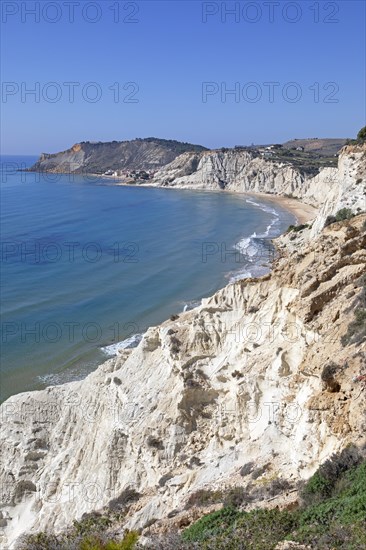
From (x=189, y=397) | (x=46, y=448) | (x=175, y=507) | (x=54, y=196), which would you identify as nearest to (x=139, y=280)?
(x=46, y=448)

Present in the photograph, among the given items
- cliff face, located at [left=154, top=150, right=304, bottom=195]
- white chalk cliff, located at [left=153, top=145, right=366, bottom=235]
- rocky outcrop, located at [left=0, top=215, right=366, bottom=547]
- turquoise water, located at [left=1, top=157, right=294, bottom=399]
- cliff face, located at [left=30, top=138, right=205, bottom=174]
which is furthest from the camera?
cliff face, located at [left=30, top=138, right=205, bottom=174]

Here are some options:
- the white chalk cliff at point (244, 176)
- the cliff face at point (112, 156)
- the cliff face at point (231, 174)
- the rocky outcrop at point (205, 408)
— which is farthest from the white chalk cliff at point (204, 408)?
the cliff face at point (112, 156)

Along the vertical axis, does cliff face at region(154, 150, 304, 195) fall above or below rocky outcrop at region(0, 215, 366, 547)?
above

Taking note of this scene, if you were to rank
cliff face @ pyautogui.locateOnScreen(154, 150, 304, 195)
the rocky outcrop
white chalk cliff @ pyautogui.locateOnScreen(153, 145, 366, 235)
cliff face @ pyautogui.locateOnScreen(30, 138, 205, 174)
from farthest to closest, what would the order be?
cliff face @ pyautogui.locateOnScreen(30, 138, 205, 174) → cliff face @ pyautogui.locateOnScreen(154, 150, 304, 195) → white chalk cliff @ pyautogui.locateOnScreen(153, 145, 366, 235) → the rocky outcrop

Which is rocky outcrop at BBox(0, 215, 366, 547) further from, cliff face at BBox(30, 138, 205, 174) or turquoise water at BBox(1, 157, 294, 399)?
cliff face at BBox(30, 138, 205, 174)

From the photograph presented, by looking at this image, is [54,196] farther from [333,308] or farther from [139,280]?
[333,308]

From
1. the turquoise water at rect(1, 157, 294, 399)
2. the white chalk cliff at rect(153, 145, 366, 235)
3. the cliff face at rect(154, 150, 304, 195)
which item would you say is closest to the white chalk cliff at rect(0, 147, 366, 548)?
the turquoise water at rect(1, 157, 294, 399)

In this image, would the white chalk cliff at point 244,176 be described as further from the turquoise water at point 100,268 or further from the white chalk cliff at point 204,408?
the white chalk cliff at point 204,408

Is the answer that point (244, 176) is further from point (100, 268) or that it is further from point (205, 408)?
point (205, 408)
